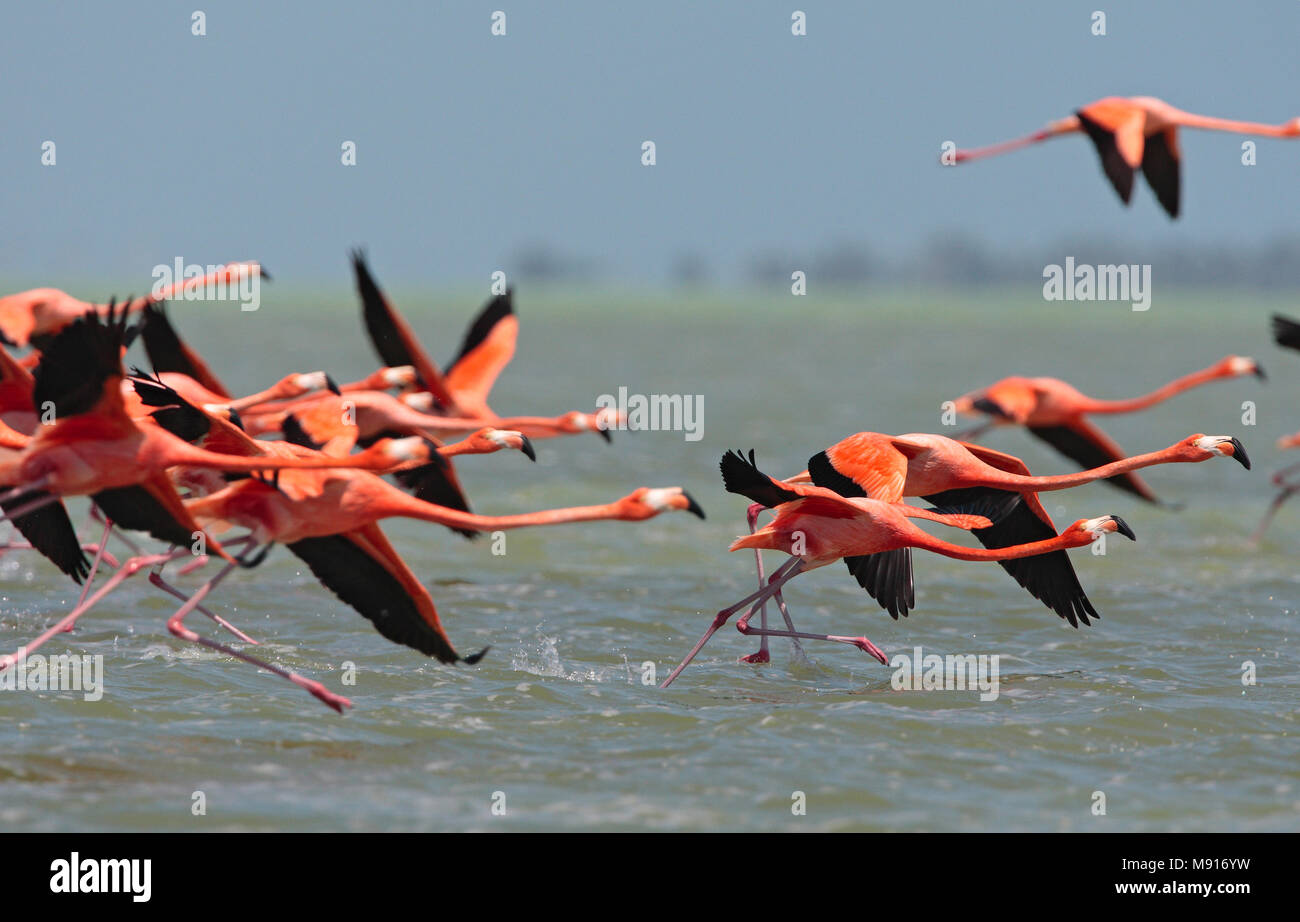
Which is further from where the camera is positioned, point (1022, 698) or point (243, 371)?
point (243, 371)

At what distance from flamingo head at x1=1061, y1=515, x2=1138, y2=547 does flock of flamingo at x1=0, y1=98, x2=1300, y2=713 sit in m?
0.02

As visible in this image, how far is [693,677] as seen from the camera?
9781 millimetres

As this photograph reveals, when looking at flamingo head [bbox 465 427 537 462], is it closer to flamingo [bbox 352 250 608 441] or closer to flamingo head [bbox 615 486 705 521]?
flamingo head [bbox 615 486 705 521]

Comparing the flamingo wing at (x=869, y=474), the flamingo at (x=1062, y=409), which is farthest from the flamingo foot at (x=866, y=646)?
the flamingo at (x=1062, y=409)

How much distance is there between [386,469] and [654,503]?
143 cm

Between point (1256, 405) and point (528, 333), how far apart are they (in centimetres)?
3815

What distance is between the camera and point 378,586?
8711 millimetres

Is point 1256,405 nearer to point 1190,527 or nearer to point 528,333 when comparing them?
point 1190,527

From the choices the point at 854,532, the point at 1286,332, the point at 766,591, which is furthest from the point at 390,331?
the point at 1286,332

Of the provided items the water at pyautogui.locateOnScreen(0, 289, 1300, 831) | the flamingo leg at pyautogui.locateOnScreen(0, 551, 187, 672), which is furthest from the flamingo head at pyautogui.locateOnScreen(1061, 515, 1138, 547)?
the flamingo leg at pyautogui.locateOnScreen(0, 551, 187, 672)

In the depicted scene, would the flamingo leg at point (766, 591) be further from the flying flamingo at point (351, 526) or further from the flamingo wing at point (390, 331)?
the flamingo wing at point (390, 331)

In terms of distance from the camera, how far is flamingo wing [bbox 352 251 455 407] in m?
11.6
